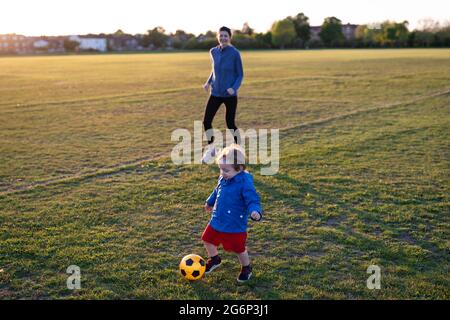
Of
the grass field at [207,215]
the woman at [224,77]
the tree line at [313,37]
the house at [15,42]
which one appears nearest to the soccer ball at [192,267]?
the grass field at [207,215]

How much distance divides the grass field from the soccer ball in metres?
0.08

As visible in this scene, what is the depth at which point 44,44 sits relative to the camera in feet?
434

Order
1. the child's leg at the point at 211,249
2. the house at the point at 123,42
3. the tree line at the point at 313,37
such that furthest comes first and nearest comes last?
the house at the point at 123,42, the tree line at the point at 313,37, the child's leg at the point at 211,249

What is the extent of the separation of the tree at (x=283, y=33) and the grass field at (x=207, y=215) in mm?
94765

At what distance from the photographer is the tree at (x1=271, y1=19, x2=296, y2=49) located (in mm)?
103812

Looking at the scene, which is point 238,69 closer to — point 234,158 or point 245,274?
point 234,158

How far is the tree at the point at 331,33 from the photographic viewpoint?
341 ft

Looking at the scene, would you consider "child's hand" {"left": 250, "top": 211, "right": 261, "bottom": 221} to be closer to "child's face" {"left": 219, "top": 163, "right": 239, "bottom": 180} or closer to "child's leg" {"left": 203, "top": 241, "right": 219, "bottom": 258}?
"child's face" {"left": 219, "top": 163, "right": 239, "bottom": 180}

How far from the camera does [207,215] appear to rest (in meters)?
5.62

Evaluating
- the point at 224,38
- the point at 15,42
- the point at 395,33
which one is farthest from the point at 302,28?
the point at 224,38

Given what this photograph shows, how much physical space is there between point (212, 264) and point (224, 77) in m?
4.68

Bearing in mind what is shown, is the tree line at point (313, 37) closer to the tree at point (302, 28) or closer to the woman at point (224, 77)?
the tree at point (302, 28)

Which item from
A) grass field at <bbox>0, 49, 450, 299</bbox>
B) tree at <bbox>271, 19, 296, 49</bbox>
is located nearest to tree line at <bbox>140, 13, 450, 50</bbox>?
tree at <bbox>271, 19, 296, 49</bbox>
